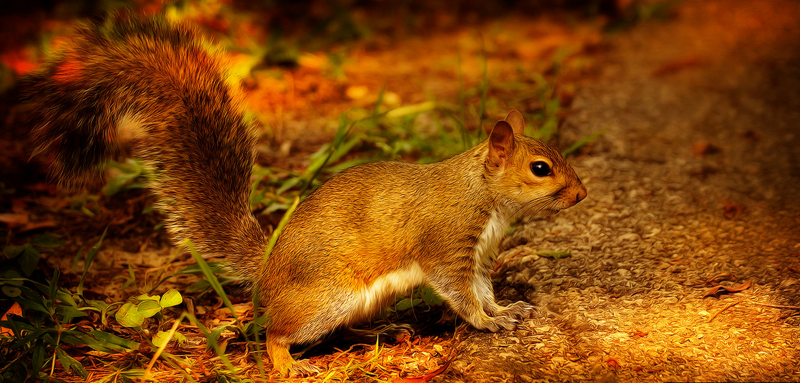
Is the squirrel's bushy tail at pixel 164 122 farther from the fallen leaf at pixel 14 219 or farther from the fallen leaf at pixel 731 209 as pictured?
the fallen leaf at pixel 731 209

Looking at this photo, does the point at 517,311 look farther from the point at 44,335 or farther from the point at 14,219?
the point at 14,219

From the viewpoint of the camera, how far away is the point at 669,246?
2.78 meters

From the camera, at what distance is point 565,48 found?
223 inches

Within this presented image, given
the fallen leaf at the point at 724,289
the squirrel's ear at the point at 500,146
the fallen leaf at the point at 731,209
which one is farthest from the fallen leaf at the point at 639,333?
the fallen leaf at the point at 731,209

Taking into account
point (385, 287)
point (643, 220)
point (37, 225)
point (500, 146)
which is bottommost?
point (643, 220)

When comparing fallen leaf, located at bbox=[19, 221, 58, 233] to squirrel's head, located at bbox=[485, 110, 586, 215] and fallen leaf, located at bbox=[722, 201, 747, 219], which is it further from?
fallen leaf, located at bbox=[722, 201, 747, 219]

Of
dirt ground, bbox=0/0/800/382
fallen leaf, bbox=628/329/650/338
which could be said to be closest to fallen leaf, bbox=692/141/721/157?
dirt ground, bbox=0/0/800/382

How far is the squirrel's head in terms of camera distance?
2383 mm

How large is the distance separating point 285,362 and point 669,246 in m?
1.82

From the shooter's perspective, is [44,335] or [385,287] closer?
[44,335]

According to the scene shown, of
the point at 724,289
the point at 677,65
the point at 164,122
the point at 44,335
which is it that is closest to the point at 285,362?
the point at 44,335

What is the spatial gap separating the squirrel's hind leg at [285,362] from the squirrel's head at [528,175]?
1.02 metres

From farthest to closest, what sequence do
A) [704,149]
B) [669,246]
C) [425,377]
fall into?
[704,149] < [669,246] < [425,377]

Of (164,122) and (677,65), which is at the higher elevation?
(164,122)
